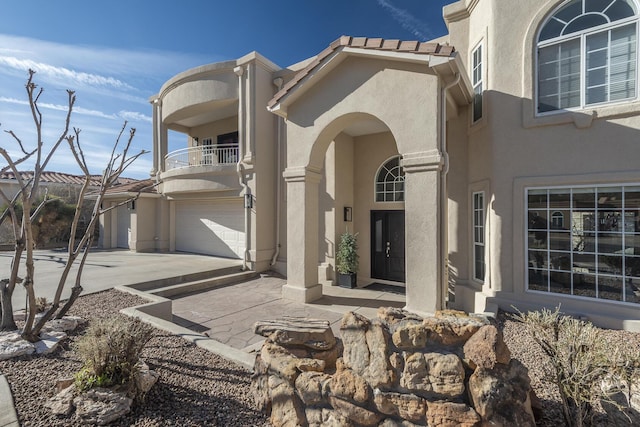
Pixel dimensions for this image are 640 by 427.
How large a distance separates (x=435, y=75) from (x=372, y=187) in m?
4.67

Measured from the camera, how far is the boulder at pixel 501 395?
7.53 ft

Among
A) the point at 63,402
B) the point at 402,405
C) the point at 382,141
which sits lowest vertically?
the point at 63,402

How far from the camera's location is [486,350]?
239cm

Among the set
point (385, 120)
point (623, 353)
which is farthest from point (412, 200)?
point (623, 353)

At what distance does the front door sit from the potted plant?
103 centimetres

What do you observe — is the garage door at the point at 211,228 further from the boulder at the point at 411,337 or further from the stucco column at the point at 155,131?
the boulder at the point at 411,337

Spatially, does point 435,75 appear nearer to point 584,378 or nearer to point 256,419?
point 584,378

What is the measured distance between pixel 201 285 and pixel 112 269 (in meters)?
3.47

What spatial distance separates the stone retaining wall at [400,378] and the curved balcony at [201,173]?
372 inches

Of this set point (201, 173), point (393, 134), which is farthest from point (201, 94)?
point (393, 134)

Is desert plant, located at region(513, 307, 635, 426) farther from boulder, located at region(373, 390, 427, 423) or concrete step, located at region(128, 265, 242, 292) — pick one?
concrete step, located at region(128, 265, 242, 292)

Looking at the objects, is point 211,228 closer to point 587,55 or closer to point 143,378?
point 143,378

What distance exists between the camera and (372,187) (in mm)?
10219

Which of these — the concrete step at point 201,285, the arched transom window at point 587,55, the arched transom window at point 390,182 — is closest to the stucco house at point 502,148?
the arched transom window at point 587,55
